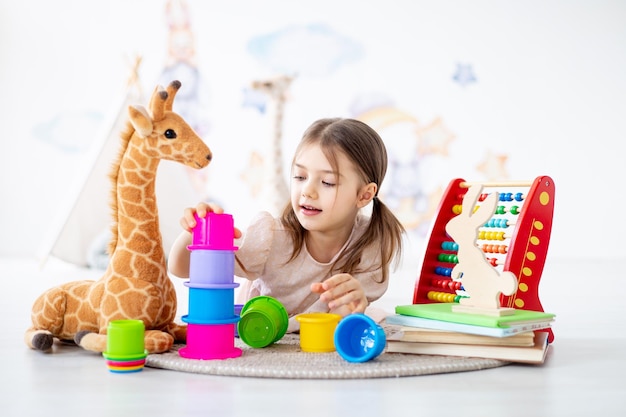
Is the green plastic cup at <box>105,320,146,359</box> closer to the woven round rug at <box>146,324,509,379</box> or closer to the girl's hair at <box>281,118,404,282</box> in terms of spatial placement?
the woven round rug at <box>146,324,509,379</box>

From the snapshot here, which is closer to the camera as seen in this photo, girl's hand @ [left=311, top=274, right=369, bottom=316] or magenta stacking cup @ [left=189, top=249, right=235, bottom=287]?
magenta stacking cup @ [left=189, top=249, right=235, bottom=287]

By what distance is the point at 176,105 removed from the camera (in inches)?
186

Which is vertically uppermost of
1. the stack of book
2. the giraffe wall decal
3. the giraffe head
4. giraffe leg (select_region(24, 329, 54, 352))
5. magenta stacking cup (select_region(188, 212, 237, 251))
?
the giraffe wall decal

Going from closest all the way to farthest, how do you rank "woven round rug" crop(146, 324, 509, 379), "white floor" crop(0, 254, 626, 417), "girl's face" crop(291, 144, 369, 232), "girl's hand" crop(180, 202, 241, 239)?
1. "white floor" crop(0, 254, 626, 417)
2. "woven round rug" crop(146, 324, 509, 379)
3. "girl's hand" crop(180, 202, 241, 239)
4. "girl's face" crop(291, 144, 369, 232)

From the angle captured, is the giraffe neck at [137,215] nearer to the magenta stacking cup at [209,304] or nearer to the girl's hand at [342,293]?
the magenta stacking cup at [209,304]

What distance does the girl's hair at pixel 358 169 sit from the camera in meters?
1.50

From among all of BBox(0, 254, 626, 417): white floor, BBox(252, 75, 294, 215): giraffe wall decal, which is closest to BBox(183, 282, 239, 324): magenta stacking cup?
BBox(0, 254, 626, 417): white floor

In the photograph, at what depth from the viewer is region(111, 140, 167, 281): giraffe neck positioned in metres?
1.27

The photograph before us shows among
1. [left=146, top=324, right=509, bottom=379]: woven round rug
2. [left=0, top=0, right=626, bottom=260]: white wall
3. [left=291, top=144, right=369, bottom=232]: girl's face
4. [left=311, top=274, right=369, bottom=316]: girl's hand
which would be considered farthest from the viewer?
[left=0, top=0, right=626, bottom=260]: white wall

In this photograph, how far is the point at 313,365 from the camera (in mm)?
1152

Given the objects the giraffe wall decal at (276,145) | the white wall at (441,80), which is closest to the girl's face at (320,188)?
the giraffe wall decal at (276,145)

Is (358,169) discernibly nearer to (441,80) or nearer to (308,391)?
(308,391)

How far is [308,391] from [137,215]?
0.48 meters

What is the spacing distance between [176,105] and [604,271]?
9.18 feet
